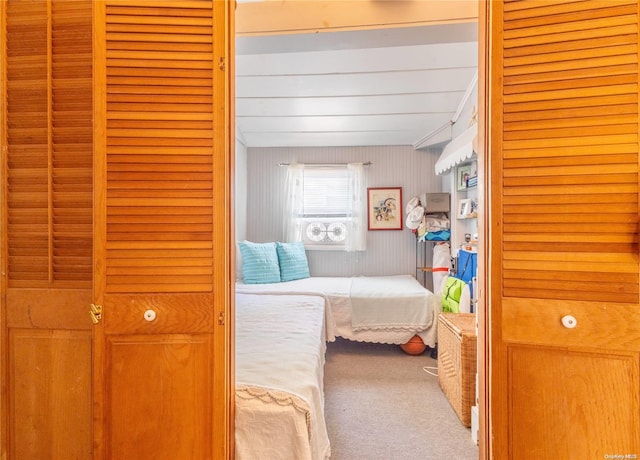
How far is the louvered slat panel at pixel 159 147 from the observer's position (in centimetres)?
98

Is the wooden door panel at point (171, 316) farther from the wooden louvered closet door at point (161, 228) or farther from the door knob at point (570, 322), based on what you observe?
the door knob at point (570, 322)

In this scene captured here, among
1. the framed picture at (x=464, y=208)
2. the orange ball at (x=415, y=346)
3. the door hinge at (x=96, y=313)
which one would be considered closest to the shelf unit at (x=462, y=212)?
the framed picture at (x=464, y=208)

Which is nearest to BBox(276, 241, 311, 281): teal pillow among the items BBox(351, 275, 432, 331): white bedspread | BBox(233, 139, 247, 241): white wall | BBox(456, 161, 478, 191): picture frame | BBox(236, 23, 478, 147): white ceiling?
BBox(233, 139, 247, 241): white wall

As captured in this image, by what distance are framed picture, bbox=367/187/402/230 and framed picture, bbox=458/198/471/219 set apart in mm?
873

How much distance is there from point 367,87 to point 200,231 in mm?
2133

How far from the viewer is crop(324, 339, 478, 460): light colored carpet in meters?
1.71

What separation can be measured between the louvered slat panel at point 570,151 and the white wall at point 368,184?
2.94m

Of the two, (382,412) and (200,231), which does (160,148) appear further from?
(382,412)

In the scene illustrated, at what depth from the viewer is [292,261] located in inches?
142

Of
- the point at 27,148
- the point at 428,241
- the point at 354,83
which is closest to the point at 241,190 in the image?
the point at 354,83

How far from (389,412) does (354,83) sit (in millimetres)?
2395

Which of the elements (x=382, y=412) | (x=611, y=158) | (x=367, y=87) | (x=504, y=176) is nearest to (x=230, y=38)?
(x=504, y=176)

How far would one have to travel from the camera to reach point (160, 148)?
1.00m

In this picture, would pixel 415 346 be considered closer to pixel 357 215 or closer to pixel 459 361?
pixel 459 361
